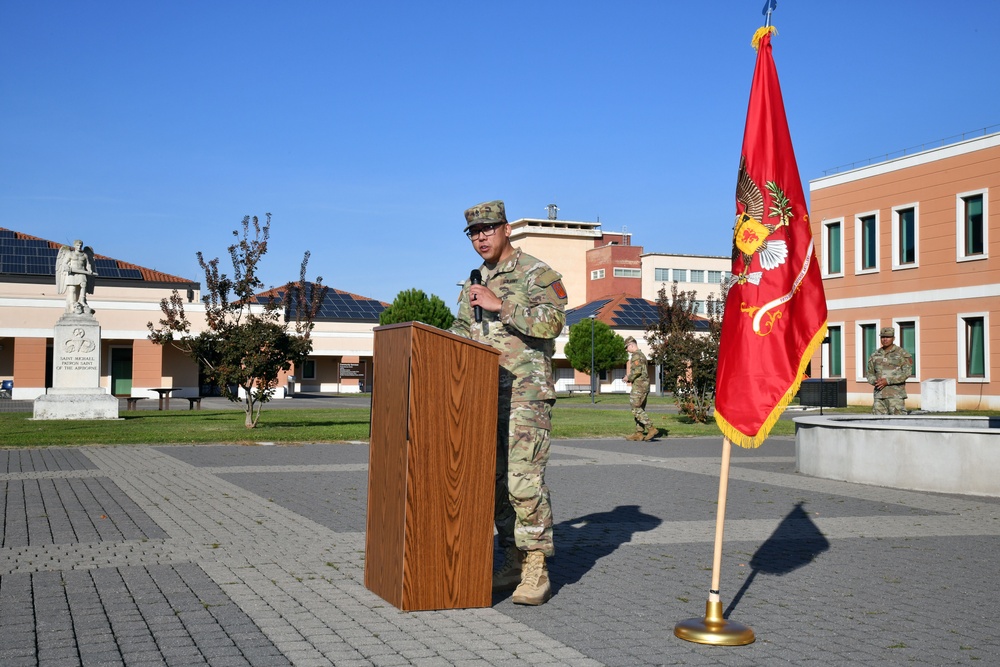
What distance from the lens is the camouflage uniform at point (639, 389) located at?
2220 centimetres

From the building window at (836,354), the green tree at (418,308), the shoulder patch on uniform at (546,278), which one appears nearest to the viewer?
the shoulder patch on uniform at (546,278)

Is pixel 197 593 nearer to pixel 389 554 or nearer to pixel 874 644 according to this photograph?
pixel 389 554

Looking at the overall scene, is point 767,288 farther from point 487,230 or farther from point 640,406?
point 640,406

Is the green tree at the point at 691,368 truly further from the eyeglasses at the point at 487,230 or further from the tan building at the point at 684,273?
the tan building at the point at 684,273

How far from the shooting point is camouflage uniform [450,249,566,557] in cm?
618

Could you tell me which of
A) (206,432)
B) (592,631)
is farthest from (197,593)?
(206,432)

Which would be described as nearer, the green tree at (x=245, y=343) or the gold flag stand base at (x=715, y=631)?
the gold flag stand base at (x=715, y=631)

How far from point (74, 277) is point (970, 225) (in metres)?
28.9

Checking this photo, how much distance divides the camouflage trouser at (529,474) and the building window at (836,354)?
3828 centimetres

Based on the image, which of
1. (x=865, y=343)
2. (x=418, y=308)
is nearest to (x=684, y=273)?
(x=418, y=308)

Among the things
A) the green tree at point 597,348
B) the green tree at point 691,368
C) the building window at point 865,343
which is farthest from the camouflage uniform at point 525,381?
the green tree at point 597,348

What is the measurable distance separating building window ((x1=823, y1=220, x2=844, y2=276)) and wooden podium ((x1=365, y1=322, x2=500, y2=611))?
38.9 m

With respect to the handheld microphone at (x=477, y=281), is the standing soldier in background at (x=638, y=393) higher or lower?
lower

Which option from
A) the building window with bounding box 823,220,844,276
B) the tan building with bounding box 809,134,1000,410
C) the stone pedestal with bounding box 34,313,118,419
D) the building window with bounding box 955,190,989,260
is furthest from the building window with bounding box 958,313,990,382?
the stone pedestal with bounding box 34,313,118,419
